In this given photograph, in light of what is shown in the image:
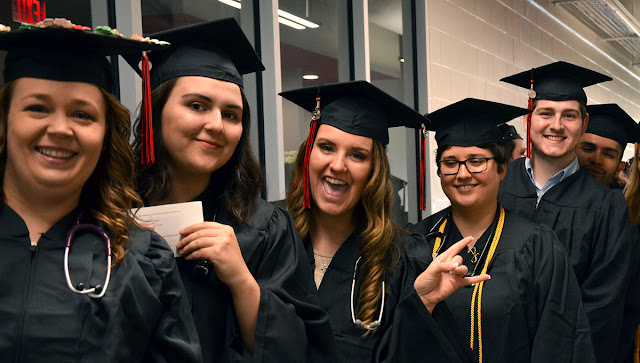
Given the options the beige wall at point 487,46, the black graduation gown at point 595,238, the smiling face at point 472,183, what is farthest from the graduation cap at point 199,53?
the beige wall at point 487,46

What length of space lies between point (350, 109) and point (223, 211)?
702 millimetres

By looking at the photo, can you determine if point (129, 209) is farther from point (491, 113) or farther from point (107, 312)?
point (491, 113)

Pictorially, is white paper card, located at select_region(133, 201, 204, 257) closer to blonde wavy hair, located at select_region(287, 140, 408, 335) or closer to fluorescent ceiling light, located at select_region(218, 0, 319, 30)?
blonde wavy hair, located at select_region(287, 140, 408, 335)

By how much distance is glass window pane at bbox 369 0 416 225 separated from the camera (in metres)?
4.49

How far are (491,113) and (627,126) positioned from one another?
1585mm

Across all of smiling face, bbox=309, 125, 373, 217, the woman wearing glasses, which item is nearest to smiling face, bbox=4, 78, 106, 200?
smiling face, bbox=309, 125, 373, 217

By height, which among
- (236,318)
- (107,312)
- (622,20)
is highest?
(622,20)

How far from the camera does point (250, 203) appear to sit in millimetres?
1961

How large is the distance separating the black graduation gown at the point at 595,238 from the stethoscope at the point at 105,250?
2268 mm

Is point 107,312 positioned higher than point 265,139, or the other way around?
point 265,139

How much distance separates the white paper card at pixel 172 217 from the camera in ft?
5.79

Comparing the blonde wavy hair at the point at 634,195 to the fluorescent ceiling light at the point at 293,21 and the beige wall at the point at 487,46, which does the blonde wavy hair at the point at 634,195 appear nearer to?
the beige wall at the point at 487,46

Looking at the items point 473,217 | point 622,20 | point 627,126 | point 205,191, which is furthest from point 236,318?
point 622,20

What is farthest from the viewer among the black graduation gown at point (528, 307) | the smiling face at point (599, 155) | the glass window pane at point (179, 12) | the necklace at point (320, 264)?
the smiling face at point (599, 155)
